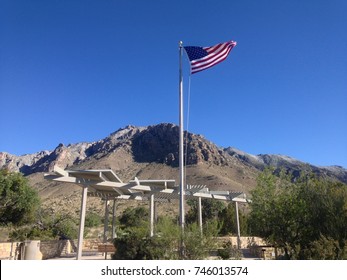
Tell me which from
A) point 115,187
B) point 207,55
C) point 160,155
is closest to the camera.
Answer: point 207,55

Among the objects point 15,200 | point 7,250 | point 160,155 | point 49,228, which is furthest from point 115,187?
point 160,155

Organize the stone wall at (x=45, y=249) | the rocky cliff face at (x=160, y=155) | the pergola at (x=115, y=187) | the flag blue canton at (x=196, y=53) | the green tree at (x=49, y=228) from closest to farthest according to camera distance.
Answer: the flag blue canton at (x=196, y=53) < the pergola at (x=115, y=187) < the stone wall at (x=45, y=249) < the green tree at (x=49, y=228) < the rocky cliff face at (x=160, y=155)

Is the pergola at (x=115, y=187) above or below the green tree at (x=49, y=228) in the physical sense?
above

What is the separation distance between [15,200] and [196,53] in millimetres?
14274

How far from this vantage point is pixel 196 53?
12969 millimetres

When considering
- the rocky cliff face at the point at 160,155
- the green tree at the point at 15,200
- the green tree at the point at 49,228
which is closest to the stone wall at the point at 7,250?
the green tree at the point at 15,200

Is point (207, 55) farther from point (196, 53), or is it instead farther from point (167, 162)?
point (167, 162)

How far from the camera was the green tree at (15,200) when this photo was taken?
1930 centimetres

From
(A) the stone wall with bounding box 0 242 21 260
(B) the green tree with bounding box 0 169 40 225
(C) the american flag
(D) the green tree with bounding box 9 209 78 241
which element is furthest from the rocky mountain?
(C) the american flag

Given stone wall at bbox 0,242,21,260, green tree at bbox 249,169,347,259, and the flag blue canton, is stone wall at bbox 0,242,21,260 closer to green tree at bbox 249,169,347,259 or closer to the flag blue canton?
green tree at bbox 249,169,347,259

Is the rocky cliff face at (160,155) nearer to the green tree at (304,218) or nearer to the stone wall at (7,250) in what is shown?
the stone wall at (7,250)

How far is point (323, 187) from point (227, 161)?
76560 mm

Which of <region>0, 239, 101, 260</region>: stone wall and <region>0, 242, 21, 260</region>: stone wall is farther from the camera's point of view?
<region>0, 242, 21, 260</region>: stone wall

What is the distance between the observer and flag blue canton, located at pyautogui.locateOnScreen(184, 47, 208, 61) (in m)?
12.9
